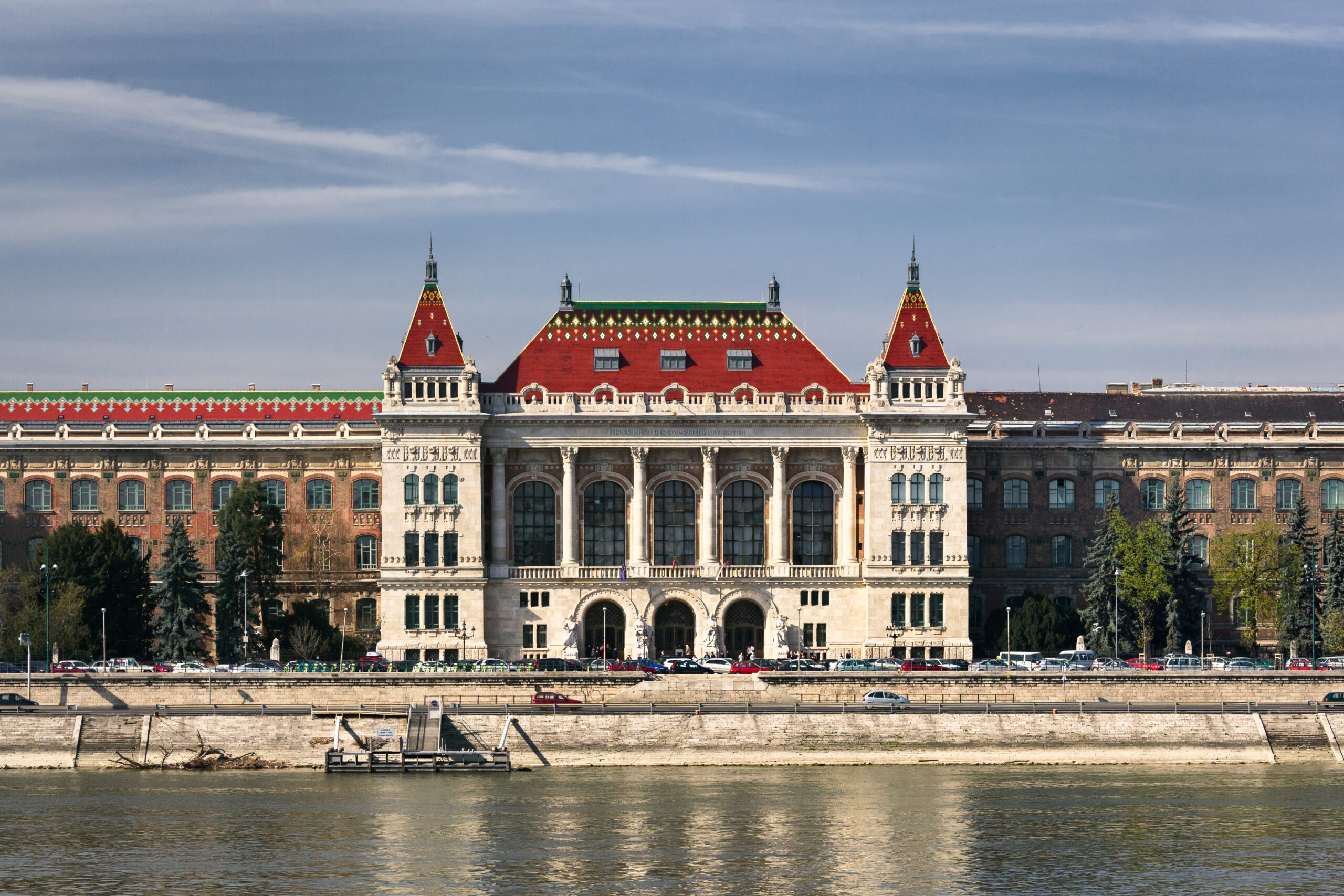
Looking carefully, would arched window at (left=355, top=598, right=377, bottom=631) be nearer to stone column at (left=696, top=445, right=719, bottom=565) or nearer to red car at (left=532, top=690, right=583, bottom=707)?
stone column at (left=696, top=445, right=719, bottom=565)

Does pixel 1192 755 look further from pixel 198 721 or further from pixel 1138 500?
pixel 198 721

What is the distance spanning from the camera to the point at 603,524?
12056cm

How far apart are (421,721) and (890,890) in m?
32.8

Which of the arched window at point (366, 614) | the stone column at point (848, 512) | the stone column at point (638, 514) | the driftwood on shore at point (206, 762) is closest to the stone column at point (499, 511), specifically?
the stone column at point (638, 514)

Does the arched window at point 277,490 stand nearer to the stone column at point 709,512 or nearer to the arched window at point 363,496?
the arched window at point 363,496

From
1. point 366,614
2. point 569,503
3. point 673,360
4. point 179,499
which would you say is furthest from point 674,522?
point 179,499

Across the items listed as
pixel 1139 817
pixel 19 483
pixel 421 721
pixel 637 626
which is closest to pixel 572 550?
pixel 637 626

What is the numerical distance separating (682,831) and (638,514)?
143 feet

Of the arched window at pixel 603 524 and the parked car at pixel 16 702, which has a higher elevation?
the arched window at pixel 603 524

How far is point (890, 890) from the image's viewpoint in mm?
68375

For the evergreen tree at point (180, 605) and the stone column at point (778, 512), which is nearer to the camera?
the evergreen tree at point (180, 605)

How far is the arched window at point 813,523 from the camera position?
396 ft

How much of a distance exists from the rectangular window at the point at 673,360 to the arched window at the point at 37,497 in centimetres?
3822

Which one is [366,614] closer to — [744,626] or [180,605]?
[180,605]
